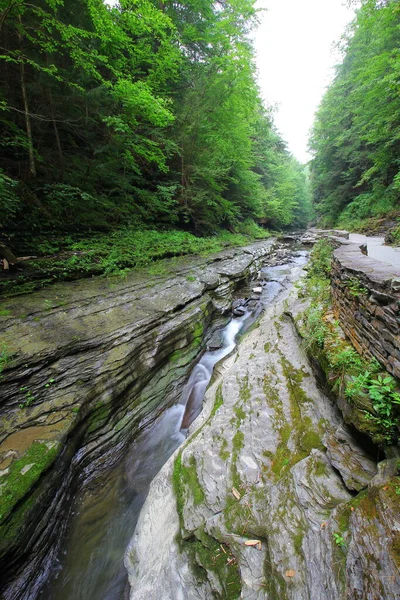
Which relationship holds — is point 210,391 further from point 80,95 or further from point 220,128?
point 220,128

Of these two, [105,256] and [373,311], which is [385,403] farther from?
[105,256]

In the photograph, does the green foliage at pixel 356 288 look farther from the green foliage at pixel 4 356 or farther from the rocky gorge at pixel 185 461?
the green foliage at pixel 4 356

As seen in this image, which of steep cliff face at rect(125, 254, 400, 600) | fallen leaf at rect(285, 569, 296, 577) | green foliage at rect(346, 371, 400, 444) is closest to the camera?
steep cliff face at rect(125, 254, 400, 600)

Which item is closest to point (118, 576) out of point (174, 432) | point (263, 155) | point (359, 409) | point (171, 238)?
point (174, 432)

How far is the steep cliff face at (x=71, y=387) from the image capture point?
2.42m

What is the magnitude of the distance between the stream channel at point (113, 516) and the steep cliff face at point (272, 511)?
0.37m

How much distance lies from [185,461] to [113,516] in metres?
1.28

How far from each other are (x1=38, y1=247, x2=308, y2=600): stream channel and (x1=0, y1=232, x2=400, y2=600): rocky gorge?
48mm

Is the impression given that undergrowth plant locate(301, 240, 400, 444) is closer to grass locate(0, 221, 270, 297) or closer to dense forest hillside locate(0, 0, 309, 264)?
grass locate(0, 221, 270, 297)

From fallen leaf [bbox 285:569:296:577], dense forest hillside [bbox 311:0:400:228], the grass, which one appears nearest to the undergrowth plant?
fallen leaf [bbox 285:569:296:577]

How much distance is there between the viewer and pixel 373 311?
2.57 metres

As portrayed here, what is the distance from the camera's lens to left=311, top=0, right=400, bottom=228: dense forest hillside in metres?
10.4

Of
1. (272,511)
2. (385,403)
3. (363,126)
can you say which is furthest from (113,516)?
(363,126)

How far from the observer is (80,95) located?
6238 millimetres
